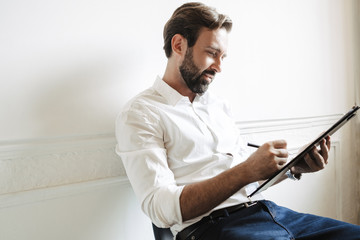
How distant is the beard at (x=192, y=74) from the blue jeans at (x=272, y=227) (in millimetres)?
501

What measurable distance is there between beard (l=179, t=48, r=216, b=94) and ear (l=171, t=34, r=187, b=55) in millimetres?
25

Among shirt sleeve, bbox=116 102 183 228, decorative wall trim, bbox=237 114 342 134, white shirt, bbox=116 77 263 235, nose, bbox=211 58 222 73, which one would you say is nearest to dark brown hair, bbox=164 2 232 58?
nose, bbox=211 58 222 73

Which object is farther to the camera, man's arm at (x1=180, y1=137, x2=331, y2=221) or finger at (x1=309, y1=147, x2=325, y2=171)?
finger at (x1=309, y1=147, x2=325, y2=171)

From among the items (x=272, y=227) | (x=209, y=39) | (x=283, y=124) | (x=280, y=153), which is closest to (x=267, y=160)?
(x=280, y=153)

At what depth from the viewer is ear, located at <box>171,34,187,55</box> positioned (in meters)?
1.27

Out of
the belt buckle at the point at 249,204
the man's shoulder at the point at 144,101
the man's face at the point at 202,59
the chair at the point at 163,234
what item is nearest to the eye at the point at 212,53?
the man's face at the point at 202,59

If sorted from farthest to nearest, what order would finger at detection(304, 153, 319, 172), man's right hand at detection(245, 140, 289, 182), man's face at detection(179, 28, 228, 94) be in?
man's face at detection(179, 28, 228, 94) < finger at detection(304, 153, 319, 172) < man's right hand at detection(245, 140, 289, 182)

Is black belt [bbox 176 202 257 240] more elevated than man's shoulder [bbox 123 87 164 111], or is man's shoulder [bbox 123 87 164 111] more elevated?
man's shoulder [bbox 123 87 164 111]

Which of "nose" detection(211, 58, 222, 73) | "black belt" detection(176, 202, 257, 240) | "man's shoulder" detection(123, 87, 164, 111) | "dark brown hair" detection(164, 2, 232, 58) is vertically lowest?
"black belt" detection(176, 202, 257, 240)

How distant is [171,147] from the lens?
3.76ft

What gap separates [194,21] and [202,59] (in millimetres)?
155

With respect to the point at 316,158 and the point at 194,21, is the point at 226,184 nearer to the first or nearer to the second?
the point at 316,158

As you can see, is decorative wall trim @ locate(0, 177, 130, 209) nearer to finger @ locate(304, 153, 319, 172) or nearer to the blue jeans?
the blue jeans

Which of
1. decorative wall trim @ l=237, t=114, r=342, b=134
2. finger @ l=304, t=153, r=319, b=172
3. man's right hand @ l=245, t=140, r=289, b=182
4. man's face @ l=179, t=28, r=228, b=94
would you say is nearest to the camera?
man's right hand @ l=245, t=140, r=289, b=182
